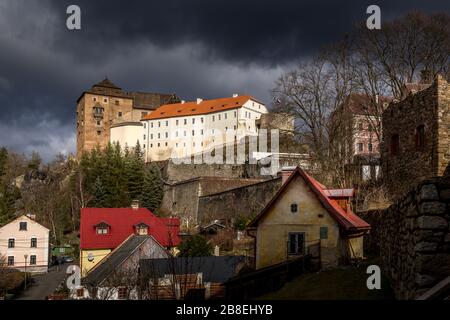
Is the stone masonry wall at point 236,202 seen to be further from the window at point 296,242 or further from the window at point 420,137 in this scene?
the window at point 420,137

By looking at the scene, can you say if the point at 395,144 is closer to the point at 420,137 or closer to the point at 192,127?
the point at 420,137

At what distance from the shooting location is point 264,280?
1728 centimetres

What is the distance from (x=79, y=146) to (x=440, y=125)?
103 m

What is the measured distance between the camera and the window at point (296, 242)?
21266mm

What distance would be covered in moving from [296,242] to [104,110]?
95.5m

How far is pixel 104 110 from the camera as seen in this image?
4409 inches

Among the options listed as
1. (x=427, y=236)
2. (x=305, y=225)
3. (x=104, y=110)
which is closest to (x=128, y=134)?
(x=104, y=110)

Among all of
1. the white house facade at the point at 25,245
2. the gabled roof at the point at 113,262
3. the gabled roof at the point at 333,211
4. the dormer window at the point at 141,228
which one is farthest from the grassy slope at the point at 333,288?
the white house facade at the point at 25,245

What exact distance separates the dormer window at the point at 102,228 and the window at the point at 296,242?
25.1m

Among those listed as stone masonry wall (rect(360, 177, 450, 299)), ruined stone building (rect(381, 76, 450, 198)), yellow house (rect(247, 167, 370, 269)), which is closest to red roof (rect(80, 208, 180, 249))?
yellow house (rect(247, 167, 370, 269))

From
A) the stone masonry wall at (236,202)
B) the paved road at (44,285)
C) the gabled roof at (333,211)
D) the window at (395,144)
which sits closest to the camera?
the gabled roof at (333,211)

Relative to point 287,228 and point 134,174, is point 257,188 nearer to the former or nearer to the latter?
point 287,228

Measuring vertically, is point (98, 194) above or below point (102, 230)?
above

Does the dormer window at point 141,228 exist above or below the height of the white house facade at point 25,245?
above
